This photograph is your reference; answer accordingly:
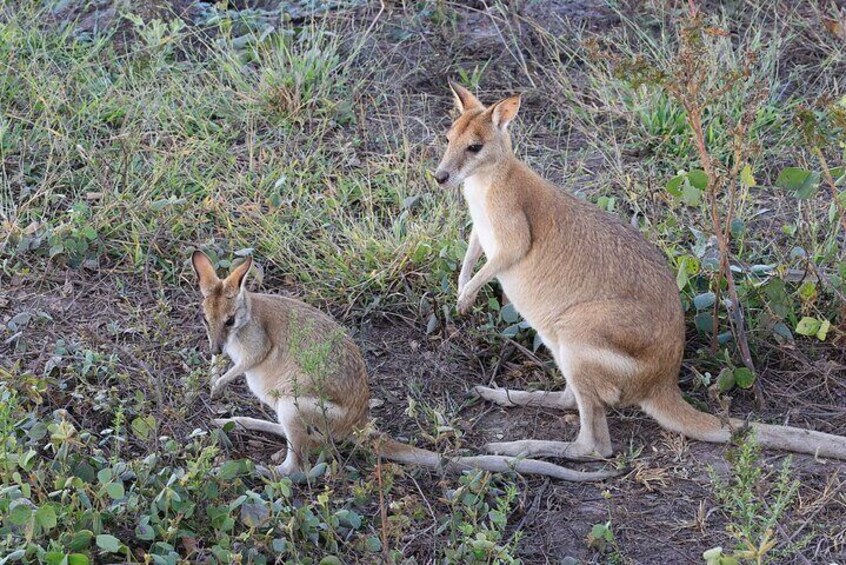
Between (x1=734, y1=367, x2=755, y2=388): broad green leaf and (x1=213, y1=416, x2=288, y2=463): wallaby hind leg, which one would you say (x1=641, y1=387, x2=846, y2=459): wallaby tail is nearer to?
(x1=734, y1=367, x2=755, y2=388): broad green leaf

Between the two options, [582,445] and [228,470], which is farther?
[582,445]

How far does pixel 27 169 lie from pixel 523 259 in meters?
2.82

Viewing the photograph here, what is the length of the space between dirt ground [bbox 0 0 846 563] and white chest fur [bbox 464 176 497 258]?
0.49 m

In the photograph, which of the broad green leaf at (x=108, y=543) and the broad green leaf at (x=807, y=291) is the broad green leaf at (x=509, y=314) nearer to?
the broad green leaf at (x=807, y=291)

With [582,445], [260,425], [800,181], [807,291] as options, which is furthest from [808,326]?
[260,425]

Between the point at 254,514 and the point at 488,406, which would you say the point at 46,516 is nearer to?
the point at 254,514

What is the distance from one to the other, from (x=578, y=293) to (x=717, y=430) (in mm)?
771

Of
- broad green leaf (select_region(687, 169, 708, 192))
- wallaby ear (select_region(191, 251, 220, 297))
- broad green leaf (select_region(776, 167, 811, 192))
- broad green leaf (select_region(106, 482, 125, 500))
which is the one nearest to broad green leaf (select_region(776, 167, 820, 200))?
broad green leaf (select_region(776, 167, 811, 192))

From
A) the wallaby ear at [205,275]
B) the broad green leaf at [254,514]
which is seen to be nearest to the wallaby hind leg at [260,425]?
the wallaby ear at [205,275]

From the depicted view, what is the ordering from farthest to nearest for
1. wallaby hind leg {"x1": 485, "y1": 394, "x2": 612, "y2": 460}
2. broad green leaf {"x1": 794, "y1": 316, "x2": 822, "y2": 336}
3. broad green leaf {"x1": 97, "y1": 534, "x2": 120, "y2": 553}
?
broad green leaf {"x1": 794, "y1": 316, "x2": 822, "y2": 336} < wallaby hind leg {"x1": 485, "y1": 394, "x2": 612, "y2": 460} < broad green leaf {"x1": 97, "y1": 534, "x2": 120, "y2": 553}

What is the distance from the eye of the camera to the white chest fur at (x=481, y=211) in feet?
17.3

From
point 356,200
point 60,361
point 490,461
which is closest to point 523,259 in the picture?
point 490,461

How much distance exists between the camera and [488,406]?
5.36 metres

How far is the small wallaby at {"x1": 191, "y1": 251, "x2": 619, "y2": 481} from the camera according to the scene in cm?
463
